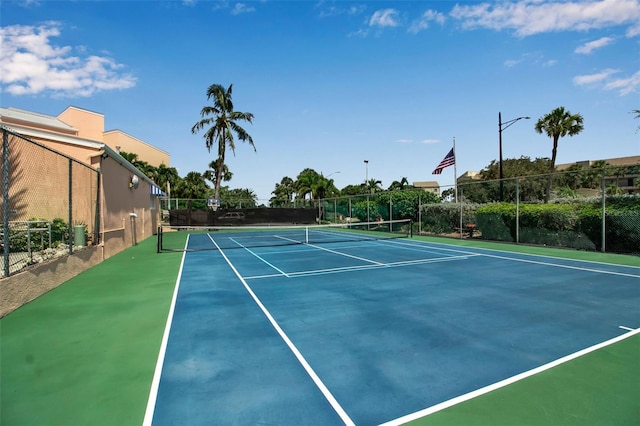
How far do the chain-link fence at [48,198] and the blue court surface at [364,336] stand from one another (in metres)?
3.99

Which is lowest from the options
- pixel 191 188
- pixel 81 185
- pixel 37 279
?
pixel 37 279

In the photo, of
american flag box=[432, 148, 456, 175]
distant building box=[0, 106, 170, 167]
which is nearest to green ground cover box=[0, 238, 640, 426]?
distant building box=[0, 106, 170, 167]

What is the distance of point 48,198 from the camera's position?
10.9 meters

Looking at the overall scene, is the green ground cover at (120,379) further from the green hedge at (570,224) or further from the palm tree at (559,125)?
the palm tree at (559,125)

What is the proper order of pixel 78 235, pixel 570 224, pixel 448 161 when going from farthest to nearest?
pixel 448 161
pixel 570 224
pixel 78 235

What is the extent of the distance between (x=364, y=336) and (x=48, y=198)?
11.1 m

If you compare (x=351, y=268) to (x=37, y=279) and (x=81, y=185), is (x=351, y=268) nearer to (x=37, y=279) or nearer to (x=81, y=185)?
(x=37, y=279)

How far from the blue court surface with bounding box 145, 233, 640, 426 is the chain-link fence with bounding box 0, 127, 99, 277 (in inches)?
157

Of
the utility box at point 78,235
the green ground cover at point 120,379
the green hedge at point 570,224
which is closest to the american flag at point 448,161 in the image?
the green hedge at point 570,224

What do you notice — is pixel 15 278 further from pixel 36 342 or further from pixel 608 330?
pixel 608 330

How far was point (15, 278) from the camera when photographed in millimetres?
6387

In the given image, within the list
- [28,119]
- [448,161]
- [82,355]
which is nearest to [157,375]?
[82,355]

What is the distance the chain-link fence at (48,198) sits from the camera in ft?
30.7

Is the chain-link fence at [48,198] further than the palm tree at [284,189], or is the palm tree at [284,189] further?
the palm tree at [284,189]
